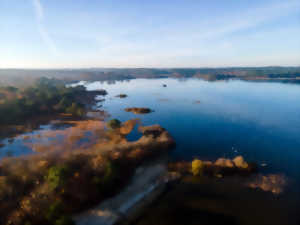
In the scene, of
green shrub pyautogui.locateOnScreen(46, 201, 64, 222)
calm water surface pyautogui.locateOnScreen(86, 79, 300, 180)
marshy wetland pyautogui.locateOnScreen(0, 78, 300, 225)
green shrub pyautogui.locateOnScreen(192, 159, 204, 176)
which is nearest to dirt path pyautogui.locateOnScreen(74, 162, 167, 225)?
marshy wetland pyautogui.locateOnScreen(0, 78, 300, 225)

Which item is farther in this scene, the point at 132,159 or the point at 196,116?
the point at 196,116

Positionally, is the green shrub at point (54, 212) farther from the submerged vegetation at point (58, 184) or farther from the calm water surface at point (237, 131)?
the calm water surface at point (237, 131)

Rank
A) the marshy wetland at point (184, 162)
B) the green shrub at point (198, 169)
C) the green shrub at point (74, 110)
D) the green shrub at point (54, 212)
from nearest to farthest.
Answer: the green shrub at point (54, 212) < the marshy wetland at point (184, 162) < the green shrub at point (198, 169) < the green shrub at point (74, 110)

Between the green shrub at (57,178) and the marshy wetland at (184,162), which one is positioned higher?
the green shrub at (57,178)

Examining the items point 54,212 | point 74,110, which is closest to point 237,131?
point 54,212

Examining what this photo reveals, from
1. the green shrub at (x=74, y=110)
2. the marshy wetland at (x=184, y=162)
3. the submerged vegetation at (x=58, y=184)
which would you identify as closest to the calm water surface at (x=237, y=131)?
the marshy wetland at (x=184, y=162)

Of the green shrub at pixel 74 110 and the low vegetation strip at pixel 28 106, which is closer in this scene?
the low vegetation strip at pixel 28 106

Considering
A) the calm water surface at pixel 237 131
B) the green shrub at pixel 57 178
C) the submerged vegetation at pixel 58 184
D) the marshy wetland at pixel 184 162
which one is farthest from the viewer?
the calm water surface at pixel 237 131

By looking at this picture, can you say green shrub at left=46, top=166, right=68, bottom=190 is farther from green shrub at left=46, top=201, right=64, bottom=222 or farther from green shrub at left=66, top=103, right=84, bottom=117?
green shrub at left=66, top=103, right=84, bottom=117

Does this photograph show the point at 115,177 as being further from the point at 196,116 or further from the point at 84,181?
the point at 196,116

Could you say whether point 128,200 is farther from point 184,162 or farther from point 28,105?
point 28,105

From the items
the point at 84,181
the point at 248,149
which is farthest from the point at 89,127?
the point at 248,149
